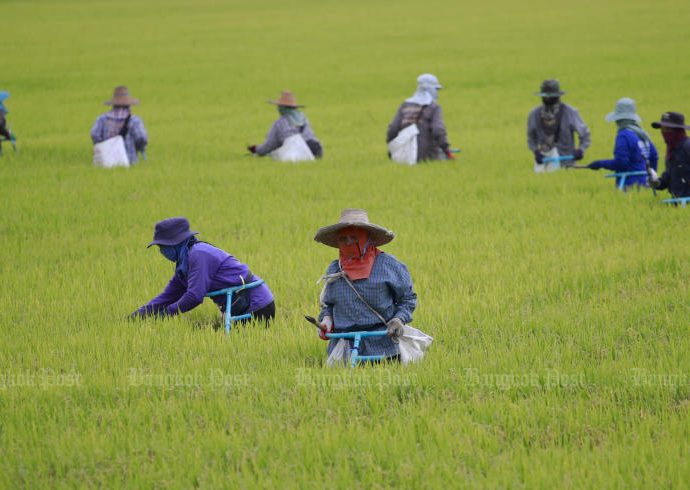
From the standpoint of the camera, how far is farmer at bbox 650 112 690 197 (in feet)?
30.5

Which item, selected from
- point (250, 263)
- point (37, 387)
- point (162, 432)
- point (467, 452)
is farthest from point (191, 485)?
point (250, 263)

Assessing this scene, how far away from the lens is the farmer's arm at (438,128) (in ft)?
43.4

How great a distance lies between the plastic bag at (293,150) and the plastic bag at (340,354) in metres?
8.70

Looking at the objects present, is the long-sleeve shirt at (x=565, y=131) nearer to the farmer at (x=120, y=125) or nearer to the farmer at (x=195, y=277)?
the farmer at (x=120, y=125)

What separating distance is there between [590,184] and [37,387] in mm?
7518

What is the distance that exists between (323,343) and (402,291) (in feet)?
2.73

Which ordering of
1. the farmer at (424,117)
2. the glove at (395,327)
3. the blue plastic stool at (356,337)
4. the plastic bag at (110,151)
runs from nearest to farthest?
the glove at (395,327), the blue plastic stool at (356,337), the farmer at (424,117), the plastic bag at (110,151)

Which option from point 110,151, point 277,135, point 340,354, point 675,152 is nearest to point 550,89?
point 675,152

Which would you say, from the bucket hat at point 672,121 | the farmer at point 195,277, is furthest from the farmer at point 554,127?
the farmer at point 195,277

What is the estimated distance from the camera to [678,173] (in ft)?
31.2

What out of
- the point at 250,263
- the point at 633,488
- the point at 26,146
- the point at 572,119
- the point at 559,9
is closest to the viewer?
the point at 633,488

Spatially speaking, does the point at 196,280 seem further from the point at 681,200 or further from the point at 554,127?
the point at 554,127

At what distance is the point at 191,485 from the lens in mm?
4238

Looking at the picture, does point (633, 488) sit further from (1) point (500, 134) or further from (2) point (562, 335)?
(1) point (500, 134)
